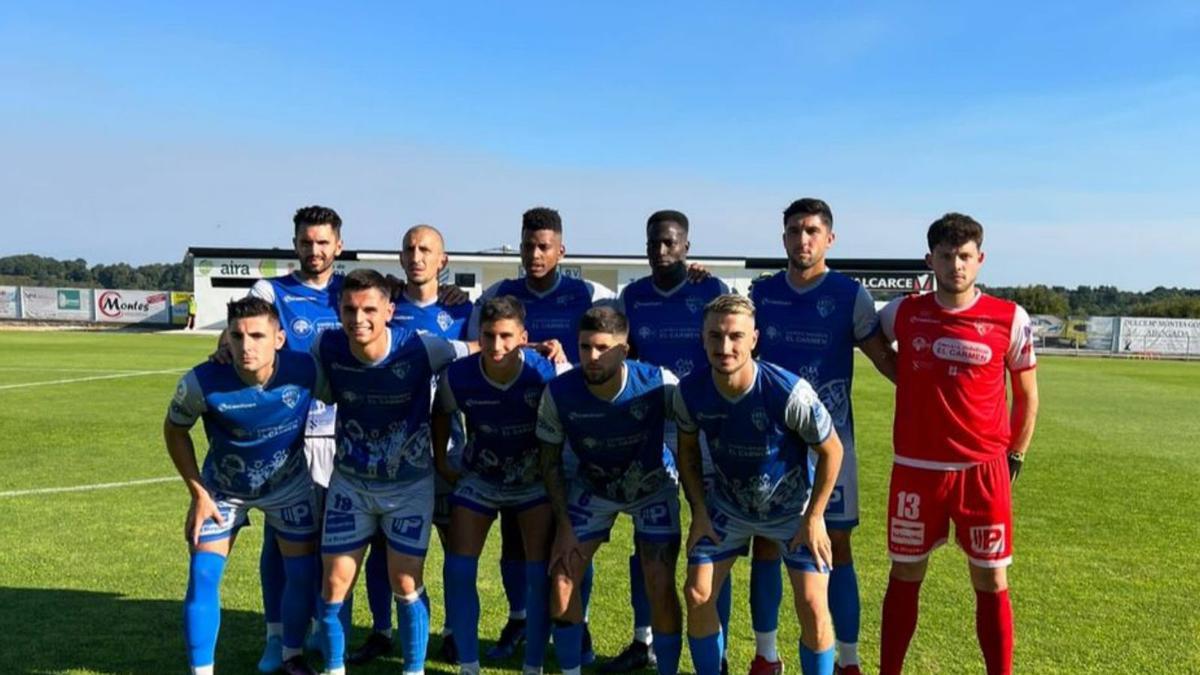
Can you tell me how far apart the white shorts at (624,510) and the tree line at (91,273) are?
88.9 metres

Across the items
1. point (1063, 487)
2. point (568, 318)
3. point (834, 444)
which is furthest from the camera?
point (1063, 487)

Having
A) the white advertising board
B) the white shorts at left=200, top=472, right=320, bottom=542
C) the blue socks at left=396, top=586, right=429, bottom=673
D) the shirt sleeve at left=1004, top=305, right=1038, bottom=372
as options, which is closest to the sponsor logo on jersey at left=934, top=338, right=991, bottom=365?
the shirt sleeve at left=1004, top=305, right=1038, bottom=372

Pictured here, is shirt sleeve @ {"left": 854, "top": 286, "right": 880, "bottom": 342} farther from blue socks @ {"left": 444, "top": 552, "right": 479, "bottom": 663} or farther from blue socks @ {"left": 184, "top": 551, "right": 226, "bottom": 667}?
blue socks @ {"left": 184, "top": 551, "right": 226, "bottom": 667}

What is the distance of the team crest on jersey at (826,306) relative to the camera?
4.02 meters

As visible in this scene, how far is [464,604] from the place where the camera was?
379cm

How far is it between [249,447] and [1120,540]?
21.9ft

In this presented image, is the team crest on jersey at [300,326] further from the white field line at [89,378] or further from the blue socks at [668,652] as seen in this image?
the white field line at [89,378]

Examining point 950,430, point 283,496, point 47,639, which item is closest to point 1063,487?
point 950,430

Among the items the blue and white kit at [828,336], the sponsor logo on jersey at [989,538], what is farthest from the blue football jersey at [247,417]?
the sponsor logo on jersey at [989,538]

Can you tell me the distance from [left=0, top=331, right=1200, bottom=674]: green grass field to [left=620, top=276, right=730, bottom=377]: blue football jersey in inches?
62.9

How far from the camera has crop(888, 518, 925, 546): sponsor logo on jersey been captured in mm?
3645

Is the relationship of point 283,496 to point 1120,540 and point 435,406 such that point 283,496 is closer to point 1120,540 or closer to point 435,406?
point 435,406

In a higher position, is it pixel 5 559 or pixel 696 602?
pixel 696 602

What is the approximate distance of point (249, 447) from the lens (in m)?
3.81
